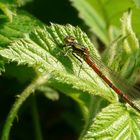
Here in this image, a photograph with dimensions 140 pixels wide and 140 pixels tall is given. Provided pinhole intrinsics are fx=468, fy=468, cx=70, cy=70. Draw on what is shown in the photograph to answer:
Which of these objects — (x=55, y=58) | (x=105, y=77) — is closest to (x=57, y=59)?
(x=55, y=58)

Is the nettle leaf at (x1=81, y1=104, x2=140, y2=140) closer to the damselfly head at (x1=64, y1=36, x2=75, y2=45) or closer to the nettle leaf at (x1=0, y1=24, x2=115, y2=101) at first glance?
the nettle leaf at (x1=0, y1=24, x2=115, y2=101)

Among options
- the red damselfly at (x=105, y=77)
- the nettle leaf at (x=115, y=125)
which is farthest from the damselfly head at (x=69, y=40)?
the nettle leaf at (x=115, y=125)

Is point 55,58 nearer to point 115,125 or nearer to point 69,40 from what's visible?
point 69,40

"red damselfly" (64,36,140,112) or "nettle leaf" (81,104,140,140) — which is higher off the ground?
"red damselfly" (64,36,140,112)

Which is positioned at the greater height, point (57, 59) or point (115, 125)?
point (57, 59)

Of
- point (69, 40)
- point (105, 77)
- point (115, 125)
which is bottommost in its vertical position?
point (115, 125)

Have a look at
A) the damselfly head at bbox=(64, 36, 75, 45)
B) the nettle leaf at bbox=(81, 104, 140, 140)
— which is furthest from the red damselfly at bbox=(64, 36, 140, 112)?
the nettle leaf at bbox=(81, 104, 140, 140)

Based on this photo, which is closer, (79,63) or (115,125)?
(115,125)
